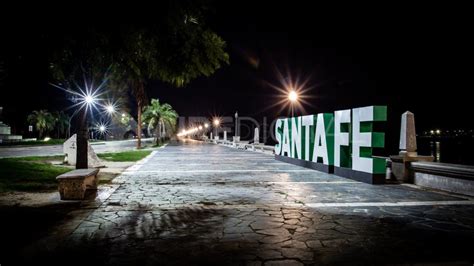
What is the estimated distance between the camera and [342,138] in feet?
44.5

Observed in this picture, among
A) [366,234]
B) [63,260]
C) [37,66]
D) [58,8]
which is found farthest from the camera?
[37,66]

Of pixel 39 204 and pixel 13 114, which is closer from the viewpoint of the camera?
pixel 39 204

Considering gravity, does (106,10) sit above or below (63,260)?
above

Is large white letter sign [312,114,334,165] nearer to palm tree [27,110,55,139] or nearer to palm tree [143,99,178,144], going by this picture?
palm tree [143,99,178,144]

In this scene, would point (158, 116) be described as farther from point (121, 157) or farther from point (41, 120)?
point (41, 120)

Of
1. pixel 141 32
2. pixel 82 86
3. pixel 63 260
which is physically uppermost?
pixel 141 32

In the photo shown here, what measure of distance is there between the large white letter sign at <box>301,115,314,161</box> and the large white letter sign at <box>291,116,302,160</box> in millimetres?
559

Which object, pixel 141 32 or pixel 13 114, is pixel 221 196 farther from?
pixel 13 114

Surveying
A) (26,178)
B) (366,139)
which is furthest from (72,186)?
(366,139)

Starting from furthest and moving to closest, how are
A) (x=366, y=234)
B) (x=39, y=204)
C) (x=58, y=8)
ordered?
(x=39, y=204) < (x=58, y=8) < (x=366, y=234)

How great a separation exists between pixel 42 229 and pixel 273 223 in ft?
13.3

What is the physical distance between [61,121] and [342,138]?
91330mm

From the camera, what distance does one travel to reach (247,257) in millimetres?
4840

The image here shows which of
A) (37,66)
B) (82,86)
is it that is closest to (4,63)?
(37,66)
